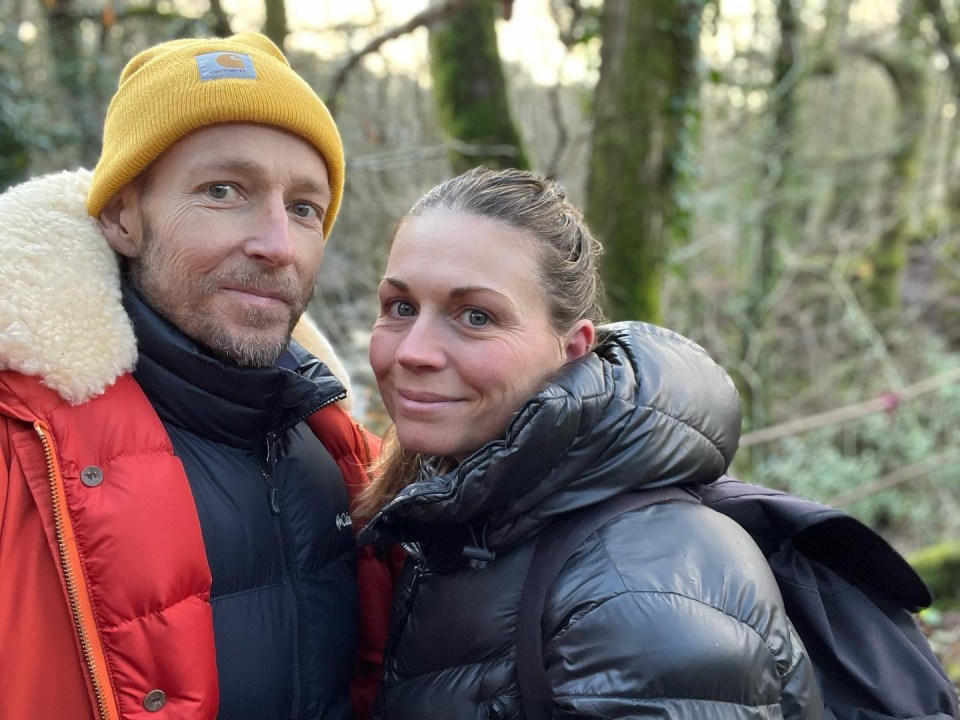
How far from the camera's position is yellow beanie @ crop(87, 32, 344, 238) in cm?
193

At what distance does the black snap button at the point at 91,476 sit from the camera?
5.34 feet

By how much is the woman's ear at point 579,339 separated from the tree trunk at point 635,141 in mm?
2948

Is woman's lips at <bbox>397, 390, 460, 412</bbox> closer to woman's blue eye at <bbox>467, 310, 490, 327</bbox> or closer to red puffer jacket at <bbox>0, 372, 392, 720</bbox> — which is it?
woman's blue eye at <bbox>467, 310, 490, 327</bbox>

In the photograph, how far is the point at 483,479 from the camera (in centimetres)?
164

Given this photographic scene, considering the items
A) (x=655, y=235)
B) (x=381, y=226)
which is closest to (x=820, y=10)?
(x=381, y=226)

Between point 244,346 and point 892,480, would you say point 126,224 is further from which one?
point 892,480

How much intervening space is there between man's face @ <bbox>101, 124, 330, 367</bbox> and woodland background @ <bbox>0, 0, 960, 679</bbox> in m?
2.92

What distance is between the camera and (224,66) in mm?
1998

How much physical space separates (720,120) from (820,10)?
2.27 meters

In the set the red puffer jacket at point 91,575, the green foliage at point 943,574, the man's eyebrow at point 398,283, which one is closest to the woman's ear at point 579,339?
the man's eyebrow at point 398,283

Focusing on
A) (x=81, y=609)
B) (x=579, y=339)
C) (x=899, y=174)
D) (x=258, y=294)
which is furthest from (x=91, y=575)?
(x=899, y=174)

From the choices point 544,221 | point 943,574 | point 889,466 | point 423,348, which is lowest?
point 889,466

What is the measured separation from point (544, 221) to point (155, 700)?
4.34 ft

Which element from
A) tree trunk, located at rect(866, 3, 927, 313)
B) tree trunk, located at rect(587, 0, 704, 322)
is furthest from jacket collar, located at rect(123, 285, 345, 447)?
tree trunk, located at rect(866, 3, 927, 313)
